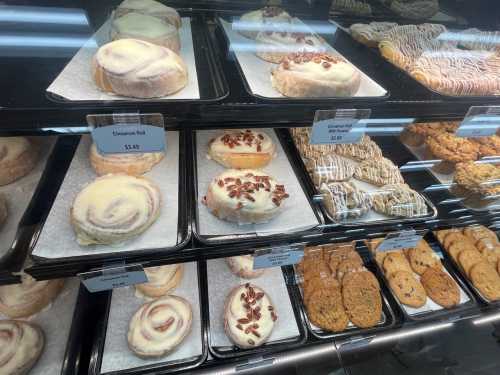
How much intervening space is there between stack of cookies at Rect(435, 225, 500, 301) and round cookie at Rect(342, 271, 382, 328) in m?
0.53

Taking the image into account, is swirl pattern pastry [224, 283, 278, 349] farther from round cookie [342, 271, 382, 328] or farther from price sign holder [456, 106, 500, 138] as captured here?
price sign holder [456, 106, 500, 138]

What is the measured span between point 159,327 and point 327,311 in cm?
73

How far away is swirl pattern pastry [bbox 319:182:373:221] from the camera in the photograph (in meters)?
1.27

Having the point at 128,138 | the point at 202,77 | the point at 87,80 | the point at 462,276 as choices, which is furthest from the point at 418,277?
the point at 87,80

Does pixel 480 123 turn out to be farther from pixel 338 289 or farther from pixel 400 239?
pixel 338 289

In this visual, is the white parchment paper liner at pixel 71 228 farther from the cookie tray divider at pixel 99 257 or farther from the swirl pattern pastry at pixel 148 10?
the swirl pattern pastry at pixel 148 10

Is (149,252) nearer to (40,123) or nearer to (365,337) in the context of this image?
(40,123)

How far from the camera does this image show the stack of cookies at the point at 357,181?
1302 mm

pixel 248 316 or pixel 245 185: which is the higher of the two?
pixel 245 185

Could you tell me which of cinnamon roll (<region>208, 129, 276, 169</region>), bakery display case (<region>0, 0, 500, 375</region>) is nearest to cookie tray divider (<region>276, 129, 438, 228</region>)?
bakery display case (<region>0, 0, 500, 375</region>)

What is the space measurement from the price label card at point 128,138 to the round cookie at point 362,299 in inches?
45.0

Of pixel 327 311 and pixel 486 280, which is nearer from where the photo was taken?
pixel 327 311

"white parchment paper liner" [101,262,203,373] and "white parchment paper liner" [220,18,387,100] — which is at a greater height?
"white parchment paper liner" [220,18,387,100]

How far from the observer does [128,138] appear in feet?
2.89
